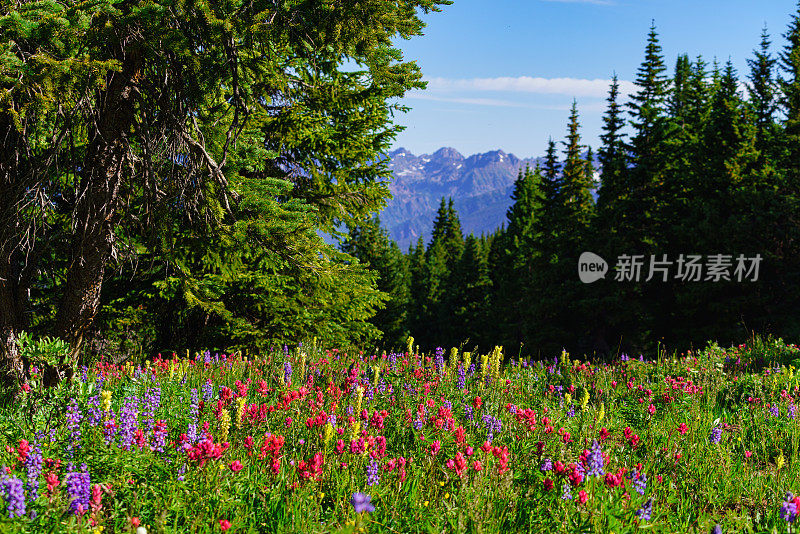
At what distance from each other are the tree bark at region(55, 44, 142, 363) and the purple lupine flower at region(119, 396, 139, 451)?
2.46 m

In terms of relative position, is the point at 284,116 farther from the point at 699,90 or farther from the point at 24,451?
the point at 699,90

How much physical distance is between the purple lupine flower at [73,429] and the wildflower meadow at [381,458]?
0.04ft

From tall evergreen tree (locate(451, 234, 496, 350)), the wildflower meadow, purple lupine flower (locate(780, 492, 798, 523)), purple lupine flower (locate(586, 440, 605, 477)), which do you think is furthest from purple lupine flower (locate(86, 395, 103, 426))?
tall evergreen tree (locate(451, 234, 496, 350))

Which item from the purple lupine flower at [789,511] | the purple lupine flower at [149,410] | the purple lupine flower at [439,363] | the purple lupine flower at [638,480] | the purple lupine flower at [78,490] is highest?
the purple lupine flower at [439,363]

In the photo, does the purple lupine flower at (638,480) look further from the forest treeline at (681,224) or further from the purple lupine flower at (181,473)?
the forest treeline at (681,224)

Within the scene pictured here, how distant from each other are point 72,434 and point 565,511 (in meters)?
2.93

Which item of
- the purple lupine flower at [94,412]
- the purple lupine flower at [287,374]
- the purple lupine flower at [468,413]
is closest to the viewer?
the purple lupine flower at [94,412]

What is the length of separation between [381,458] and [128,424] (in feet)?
5.11

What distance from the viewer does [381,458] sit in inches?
133

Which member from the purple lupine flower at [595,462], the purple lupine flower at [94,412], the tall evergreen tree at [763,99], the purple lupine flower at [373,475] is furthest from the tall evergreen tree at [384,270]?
the purple lupine flower at [595,462]

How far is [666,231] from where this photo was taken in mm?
25453

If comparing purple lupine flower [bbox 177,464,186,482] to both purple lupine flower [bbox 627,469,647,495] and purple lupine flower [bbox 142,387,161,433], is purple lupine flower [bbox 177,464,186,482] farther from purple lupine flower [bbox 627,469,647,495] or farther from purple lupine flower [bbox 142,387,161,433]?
purple lupine flower [bbox 627,469,647,495]

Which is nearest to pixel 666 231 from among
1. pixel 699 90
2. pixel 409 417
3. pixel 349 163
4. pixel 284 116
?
pixel 699 90

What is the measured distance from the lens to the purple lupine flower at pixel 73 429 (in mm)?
3156
